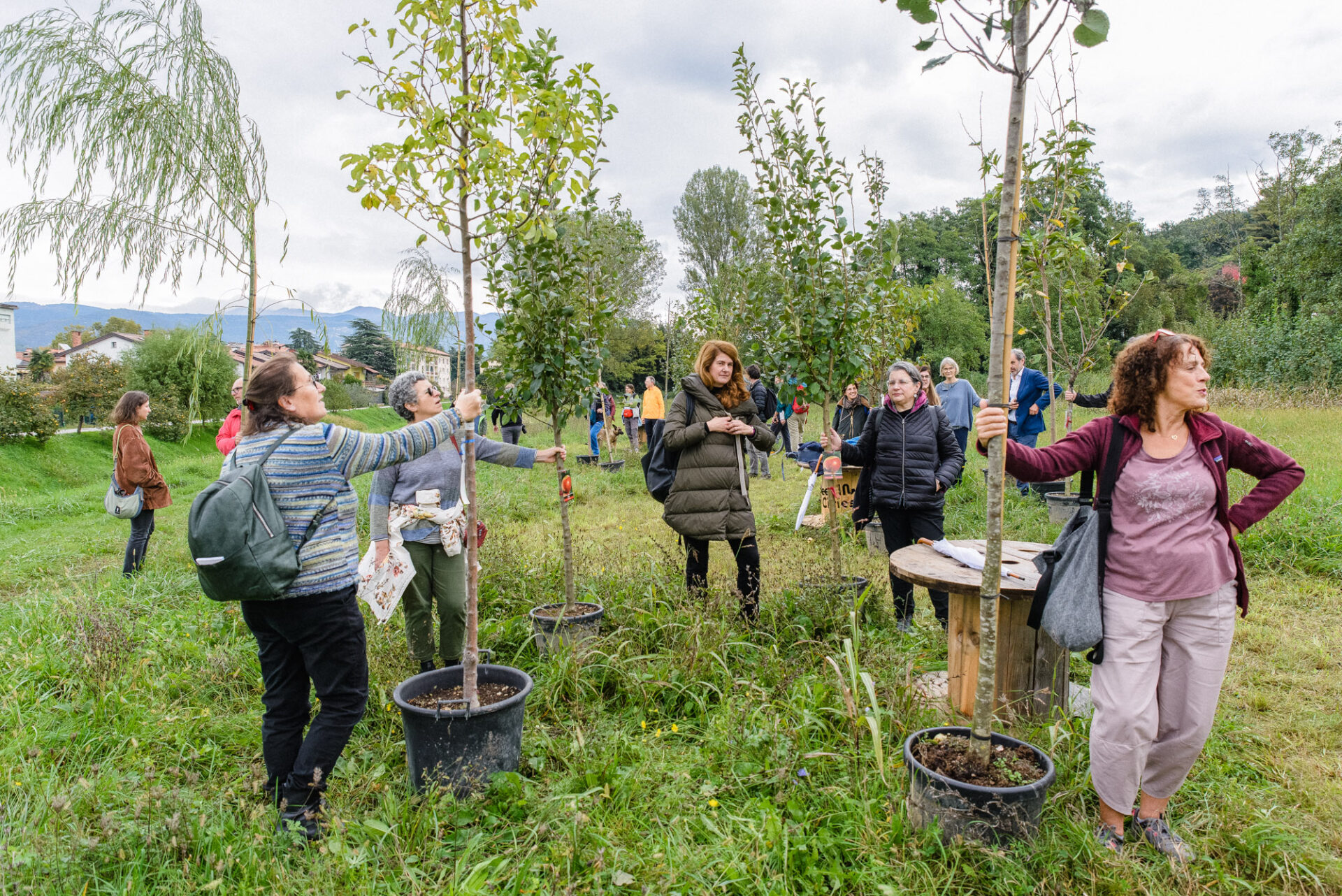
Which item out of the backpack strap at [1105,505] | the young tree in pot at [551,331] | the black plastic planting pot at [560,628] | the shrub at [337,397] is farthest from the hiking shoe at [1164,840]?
the shrub at [337,397]

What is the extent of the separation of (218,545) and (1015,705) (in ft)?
12.0

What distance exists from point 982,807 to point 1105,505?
1.20 meters

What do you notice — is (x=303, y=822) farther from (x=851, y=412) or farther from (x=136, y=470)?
(x=851, y=412)

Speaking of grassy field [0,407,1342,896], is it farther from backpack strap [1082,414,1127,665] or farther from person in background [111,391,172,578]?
person in background [111,391,172,578]

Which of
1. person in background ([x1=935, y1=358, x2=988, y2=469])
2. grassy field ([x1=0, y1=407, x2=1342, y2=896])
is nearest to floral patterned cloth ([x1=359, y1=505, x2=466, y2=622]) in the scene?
grassy field ([x1=0, y1=407, x2=1342, y2=896])

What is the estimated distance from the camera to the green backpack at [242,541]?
8.20ft

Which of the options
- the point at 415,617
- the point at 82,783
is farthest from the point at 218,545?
the point at 415,617

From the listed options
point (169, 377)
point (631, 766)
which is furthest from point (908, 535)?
point (169, 377)

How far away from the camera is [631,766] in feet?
10.3

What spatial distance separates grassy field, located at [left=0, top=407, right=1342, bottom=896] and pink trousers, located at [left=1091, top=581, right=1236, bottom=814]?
0.27 meters

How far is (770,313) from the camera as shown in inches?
221

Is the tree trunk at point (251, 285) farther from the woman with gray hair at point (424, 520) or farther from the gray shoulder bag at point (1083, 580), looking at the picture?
the gray shoulder bag at point (1083, 580)

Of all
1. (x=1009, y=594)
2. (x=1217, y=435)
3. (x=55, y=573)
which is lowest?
(x=55, y=573)

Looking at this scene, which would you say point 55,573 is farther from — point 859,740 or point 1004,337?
point 1004,337
